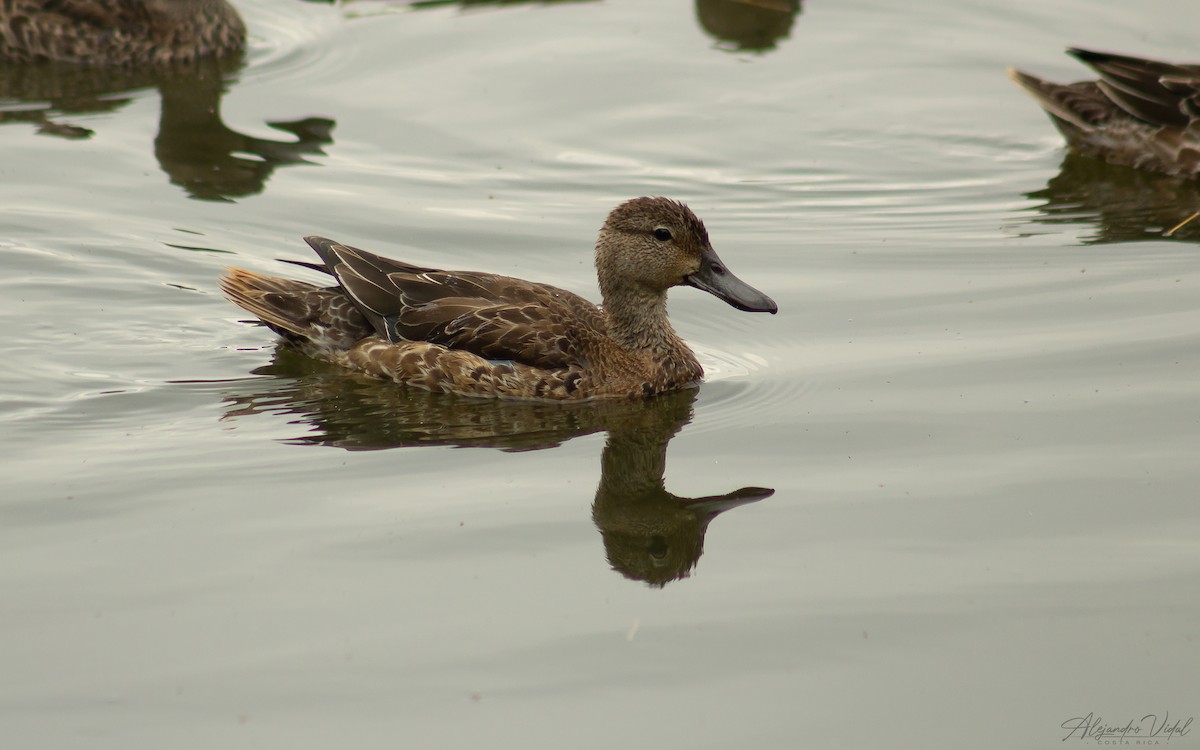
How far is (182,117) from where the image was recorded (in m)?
13.8

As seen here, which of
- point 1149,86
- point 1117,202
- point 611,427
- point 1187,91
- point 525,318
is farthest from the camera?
point 1149,86

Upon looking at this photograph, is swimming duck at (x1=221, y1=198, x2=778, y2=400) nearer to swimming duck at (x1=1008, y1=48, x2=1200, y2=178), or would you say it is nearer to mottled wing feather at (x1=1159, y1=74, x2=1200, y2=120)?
swimming duck at (x1=1008, y1=48, x2=1200, y2=178)

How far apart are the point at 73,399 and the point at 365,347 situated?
65.8 inches

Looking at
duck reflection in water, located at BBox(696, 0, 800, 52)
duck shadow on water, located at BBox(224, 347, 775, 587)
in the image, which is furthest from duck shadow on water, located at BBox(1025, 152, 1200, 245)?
duck shadow on water, located at BBox(224, 347, 775, 587)

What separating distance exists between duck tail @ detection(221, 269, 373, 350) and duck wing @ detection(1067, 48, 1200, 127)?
252 inches

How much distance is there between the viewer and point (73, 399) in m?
9.00

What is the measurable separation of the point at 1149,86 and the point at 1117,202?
122 cm

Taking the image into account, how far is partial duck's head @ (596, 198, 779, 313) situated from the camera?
9320 millimetres

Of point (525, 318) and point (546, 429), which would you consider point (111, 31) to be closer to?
point (525, 318)

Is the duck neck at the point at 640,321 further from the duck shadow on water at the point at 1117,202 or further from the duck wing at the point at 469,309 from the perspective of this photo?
the duck shadow on water at the point at 1117,202

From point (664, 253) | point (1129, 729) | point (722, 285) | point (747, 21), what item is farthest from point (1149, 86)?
point (1129, 729)

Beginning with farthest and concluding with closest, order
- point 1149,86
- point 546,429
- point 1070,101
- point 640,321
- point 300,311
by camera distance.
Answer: point 1070,101 → point 1149,86 → point 300,311 → point 640,321 → point 546,429

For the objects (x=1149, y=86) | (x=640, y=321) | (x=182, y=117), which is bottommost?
(x=182, y=117)

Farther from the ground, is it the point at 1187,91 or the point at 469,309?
the point at 1187,91
